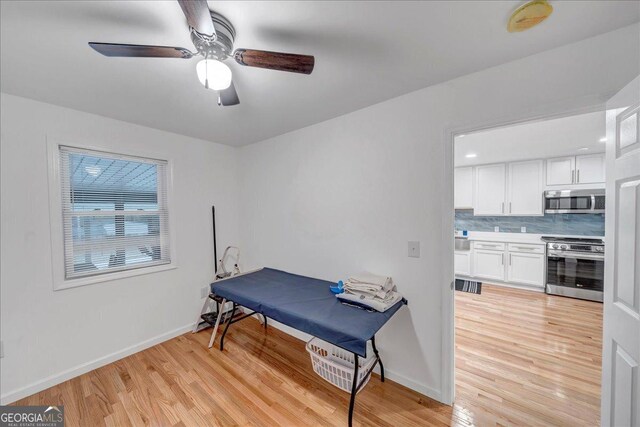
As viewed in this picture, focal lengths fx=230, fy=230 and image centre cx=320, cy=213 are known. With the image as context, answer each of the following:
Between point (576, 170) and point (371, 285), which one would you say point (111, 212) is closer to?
point (371, 285)

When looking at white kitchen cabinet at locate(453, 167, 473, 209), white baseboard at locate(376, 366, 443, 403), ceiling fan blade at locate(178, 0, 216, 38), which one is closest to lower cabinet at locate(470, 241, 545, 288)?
white kitchen cabinet at locate(453, 167, 473, 209)

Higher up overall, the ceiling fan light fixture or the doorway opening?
the ceiling fan light fixture

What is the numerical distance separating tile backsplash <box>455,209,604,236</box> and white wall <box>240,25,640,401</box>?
13.0 feet

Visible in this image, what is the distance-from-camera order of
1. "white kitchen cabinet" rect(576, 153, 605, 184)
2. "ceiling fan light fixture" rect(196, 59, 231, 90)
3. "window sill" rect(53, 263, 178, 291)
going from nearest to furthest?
"ceiling fan light fixture" rect(196, 59, 231, 90), "window sill" rect(53, 263, 178, 291), "white kitchen cabinet" rect(576, 153, 605, 184)

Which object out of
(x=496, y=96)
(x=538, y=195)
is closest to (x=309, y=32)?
(x=496, y=96)

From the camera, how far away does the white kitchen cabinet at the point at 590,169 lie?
3.63 meters

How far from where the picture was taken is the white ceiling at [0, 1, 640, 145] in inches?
41.8

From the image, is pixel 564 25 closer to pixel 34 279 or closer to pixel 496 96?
pixel 496 96

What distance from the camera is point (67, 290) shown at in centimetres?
204

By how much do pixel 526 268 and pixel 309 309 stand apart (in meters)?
4.25

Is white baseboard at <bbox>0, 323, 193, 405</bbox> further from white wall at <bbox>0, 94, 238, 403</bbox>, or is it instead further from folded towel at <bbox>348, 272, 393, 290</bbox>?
folded towel at <bbox>348, 272, 393, 290</bbox>

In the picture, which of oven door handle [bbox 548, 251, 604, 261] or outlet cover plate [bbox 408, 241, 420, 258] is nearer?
outlet cover plate [bbox 408, 241, 420, 258]

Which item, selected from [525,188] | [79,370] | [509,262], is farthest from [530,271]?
[79,370]

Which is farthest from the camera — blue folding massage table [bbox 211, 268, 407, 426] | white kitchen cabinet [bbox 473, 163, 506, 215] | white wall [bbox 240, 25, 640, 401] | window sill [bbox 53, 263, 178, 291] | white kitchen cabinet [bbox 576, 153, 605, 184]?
white kitchen cabinet [bbox 473, 163, 506, 215]
